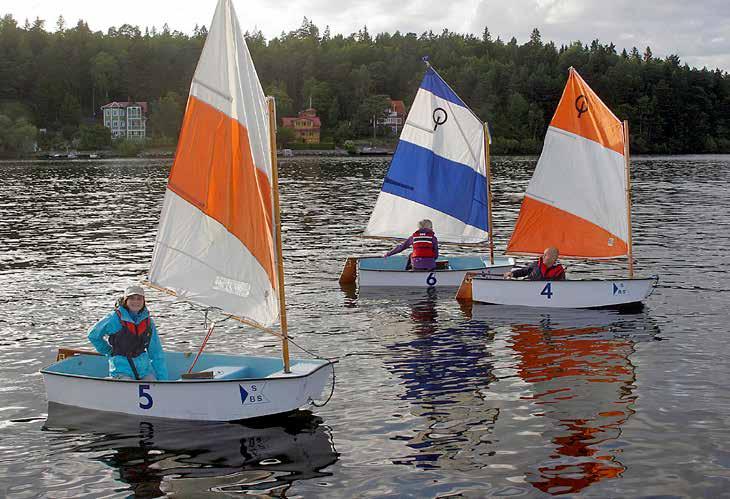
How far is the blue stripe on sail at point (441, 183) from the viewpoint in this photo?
31.2 m

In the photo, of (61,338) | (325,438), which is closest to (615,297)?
(325,438)

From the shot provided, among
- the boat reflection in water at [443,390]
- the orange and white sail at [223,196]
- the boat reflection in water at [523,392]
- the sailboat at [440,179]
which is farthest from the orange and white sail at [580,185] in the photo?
the orange and white sail at [223,196]

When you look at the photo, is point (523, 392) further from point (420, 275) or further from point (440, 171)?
point (440, 171)

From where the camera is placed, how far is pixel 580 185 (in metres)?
27.3

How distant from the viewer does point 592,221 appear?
1073 inches

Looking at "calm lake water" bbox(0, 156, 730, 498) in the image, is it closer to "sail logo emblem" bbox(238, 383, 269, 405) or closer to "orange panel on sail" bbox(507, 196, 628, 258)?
"sail logo emblem" bbox(238, 383, 269, 405)

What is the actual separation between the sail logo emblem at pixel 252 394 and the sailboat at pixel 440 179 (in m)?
15.4

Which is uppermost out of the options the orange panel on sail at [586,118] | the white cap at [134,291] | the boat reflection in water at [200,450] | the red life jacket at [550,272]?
the orange panel on sail at [586,118]

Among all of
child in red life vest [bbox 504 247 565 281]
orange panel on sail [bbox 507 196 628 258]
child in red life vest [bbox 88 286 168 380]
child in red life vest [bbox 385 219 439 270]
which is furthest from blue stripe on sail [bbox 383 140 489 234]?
child in red life vest [bbox 88 286 168 380]

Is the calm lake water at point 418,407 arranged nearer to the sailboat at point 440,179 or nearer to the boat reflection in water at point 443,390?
the boat reflection in water at point 443,390

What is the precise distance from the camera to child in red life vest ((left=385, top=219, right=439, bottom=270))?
28.4 metres

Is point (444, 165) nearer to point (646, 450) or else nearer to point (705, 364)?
point (705, 364)

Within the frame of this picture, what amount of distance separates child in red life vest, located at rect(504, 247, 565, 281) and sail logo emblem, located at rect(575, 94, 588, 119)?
4591mm

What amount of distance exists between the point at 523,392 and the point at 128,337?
7715 millimetres
